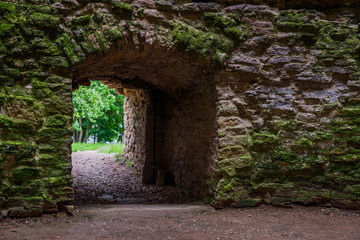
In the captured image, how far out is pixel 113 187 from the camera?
5.89 metres

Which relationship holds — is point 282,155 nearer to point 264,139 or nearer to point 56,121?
point 264,139

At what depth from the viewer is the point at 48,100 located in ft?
10.4

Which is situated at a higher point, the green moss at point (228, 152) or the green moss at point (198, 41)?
the green moss at point (198, 41)

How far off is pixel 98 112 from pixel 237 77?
11.1 m

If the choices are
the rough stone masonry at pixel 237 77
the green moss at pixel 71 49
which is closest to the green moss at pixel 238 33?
the rough stone masonry at pixel 237 77

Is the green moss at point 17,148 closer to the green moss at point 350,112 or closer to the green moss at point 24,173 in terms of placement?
the green moss at point 24,173

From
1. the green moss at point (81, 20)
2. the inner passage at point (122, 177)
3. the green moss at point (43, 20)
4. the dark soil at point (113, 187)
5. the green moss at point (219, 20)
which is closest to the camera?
the green moss at point (43, 20)

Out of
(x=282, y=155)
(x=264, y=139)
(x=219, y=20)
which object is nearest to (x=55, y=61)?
(x=219, y=20)

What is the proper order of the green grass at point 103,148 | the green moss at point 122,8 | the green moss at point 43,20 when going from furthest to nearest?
the green grass at point 103,148
the green moss at point 122,8
the green moss at point 43,20

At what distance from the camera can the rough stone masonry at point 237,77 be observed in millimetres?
3143

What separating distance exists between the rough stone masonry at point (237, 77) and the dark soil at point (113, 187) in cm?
127

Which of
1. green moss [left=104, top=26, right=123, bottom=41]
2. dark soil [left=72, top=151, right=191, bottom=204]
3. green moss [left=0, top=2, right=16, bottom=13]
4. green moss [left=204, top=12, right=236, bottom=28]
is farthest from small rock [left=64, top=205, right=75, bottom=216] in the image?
green moss [left=204, top=12, right=236, bottom=28]

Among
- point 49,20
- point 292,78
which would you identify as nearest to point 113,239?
point 49,20

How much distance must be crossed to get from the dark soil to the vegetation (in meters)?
5.10
